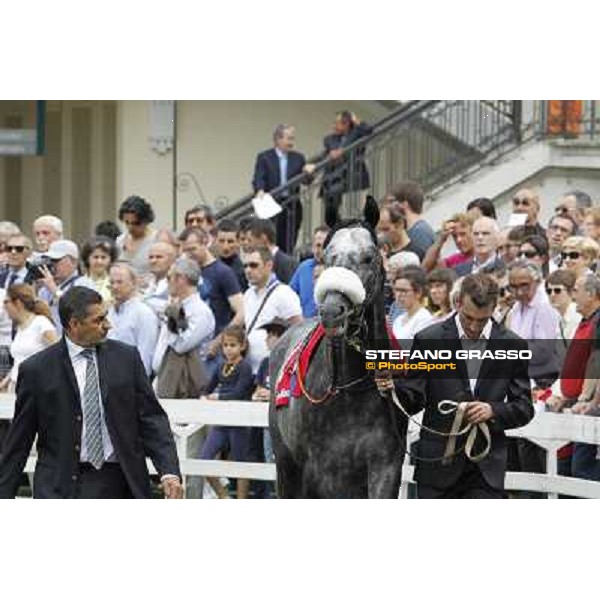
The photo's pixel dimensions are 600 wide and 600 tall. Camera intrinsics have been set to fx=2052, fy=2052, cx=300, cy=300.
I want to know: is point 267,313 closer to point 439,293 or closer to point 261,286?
point 261,286

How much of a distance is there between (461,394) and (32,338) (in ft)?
13.0

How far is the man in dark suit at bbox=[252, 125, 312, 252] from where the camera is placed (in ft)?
53.0

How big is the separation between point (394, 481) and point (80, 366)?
1.74 meters

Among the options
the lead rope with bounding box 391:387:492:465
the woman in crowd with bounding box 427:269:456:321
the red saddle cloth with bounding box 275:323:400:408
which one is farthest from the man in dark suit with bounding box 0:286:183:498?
the woman in crowd with bounding box 427:269:456:321

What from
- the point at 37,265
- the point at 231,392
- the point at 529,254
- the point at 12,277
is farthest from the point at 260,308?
the point at 12,277

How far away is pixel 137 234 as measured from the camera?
50.2 ft

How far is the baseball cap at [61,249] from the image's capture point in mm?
14766

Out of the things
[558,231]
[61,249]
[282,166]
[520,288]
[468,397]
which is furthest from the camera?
[282,166]

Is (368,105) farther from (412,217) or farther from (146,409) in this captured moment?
(146,409)

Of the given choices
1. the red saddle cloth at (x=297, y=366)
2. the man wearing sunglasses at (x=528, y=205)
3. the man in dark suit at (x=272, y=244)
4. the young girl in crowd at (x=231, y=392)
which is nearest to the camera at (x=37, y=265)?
the man in dark suit at (x=272, y=244)

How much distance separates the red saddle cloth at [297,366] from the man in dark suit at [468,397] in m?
0.44

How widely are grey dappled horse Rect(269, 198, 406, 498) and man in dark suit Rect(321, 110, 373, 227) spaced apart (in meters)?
4.73

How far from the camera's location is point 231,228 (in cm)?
1550
